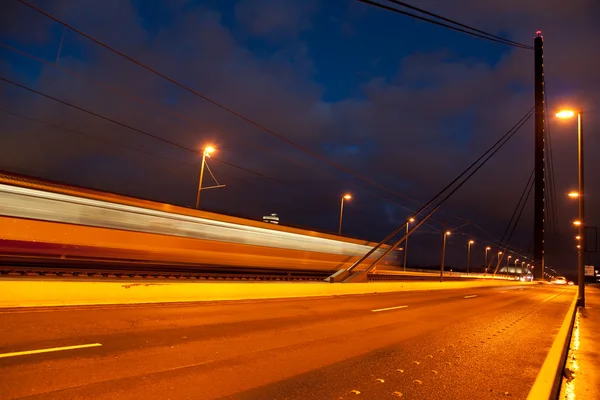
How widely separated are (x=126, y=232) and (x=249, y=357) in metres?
10.9

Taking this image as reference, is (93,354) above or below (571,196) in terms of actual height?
below

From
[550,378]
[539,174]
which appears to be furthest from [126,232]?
[539,174]

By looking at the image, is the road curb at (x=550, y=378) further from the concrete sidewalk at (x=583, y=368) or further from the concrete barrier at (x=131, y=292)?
the concrete barrier at (x=131, y=292)

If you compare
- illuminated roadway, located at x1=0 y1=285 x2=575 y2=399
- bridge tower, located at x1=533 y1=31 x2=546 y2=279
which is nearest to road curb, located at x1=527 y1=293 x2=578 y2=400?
illuminated roadway, located at x1=0 y1=285 x2=575 y2=399

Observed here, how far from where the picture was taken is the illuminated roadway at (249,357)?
4898mm

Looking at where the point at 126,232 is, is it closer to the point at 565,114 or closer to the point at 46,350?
the point at 46,350

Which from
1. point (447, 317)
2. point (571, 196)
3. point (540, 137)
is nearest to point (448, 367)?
point (447, 317)

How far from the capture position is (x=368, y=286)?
22.6m

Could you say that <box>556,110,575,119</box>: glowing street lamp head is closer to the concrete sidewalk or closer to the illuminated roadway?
the concrete sidewalk

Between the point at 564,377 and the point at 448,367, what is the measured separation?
1801mm

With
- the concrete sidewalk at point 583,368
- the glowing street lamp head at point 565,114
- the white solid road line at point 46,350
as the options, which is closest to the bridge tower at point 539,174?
the glowing street lamp head at point 565,114

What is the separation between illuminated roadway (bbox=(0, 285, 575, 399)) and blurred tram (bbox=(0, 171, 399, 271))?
15.5 ft

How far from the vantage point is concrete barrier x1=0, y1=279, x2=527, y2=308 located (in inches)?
371

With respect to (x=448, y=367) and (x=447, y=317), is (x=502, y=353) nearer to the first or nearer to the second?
(x=448, y=367)
